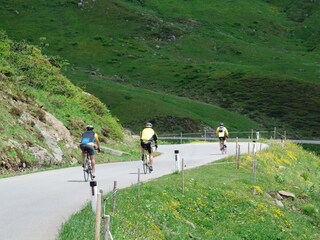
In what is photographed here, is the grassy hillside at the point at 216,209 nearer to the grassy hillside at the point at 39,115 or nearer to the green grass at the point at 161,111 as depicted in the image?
the grassy hillside at the point at 39,115

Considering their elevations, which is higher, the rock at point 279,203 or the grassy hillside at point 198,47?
the grassy hillside at point 198,47

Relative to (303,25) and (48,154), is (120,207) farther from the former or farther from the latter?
(303,25)

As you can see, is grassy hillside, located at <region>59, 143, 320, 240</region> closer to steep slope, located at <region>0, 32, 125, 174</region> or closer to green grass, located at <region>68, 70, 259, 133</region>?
steep slope, located at <region>0, 32, 125, 174</region>

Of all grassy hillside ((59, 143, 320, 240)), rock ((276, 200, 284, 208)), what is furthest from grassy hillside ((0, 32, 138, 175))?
rock ((276, 200, 284, 208))

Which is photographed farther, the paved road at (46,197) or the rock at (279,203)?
the rock at (279,203)

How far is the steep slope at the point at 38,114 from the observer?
26.8m

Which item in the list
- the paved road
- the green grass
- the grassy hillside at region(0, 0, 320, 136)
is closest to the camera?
the paved road

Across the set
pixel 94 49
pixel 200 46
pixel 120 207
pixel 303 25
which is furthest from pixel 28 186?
pixel 303 25

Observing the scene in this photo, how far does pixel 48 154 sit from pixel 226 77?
89.3 metres

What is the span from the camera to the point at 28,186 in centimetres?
2066

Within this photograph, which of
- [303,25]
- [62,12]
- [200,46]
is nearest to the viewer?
[200,46]

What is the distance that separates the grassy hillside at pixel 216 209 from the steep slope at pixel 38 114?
6.70 meters

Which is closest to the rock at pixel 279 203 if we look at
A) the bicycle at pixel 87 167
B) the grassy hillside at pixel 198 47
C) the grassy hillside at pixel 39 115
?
the bicycle at pixel 87 167

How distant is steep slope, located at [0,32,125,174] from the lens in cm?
2677
